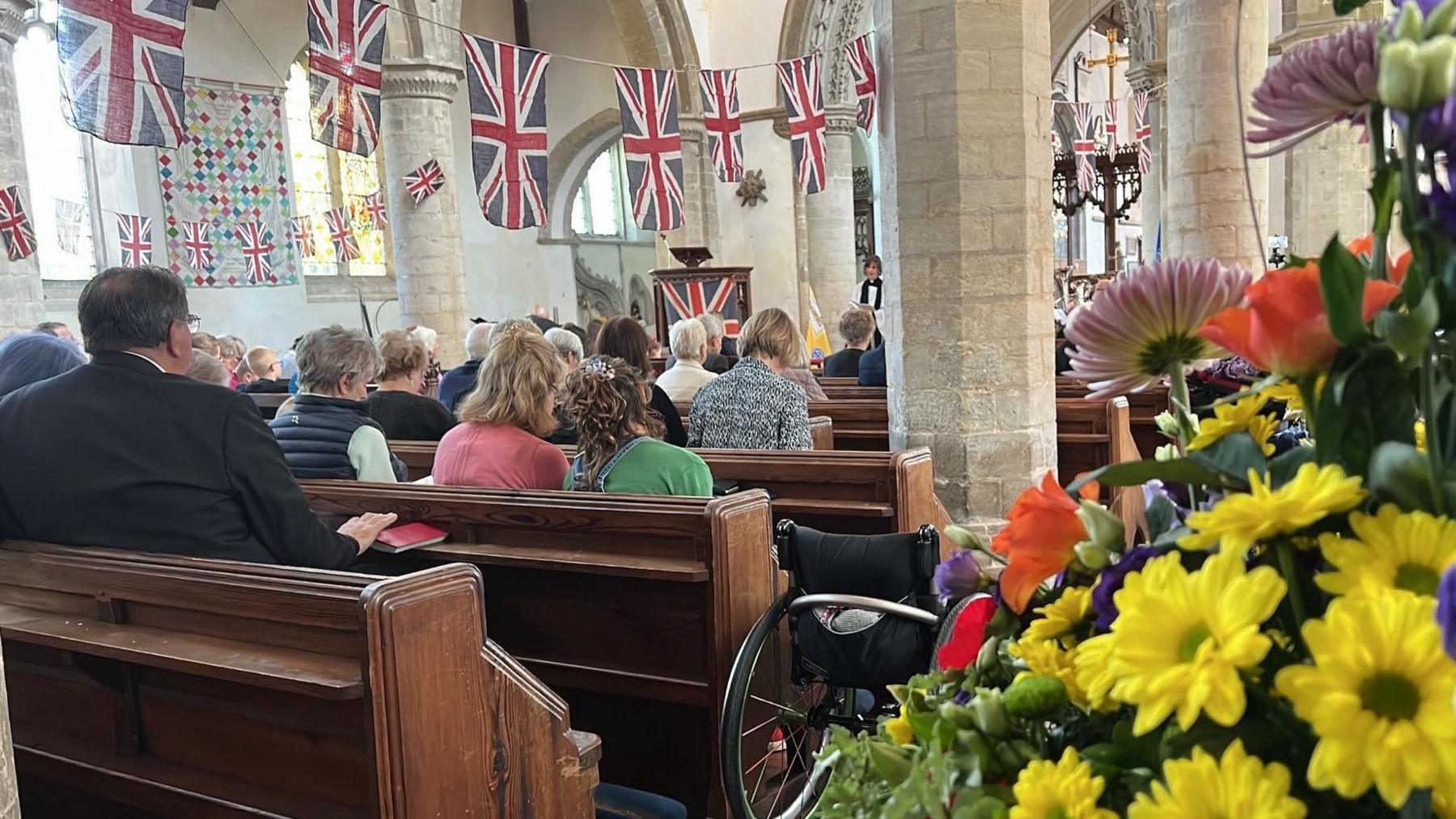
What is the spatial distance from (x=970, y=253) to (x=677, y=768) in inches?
110

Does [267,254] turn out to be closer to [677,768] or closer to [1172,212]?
[1172,212]

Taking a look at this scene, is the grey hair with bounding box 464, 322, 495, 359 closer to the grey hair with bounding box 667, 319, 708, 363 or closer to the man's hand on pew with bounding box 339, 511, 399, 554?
the grey hair with bounding box 667, 319, 708, 363

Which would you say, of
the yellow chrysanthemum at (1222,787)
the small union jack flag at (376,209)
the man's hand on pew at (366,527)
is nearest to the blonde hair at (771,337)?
the man's hand on pew at (366,527)

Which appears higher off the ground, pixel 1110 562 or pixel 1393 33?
pixel 1393 33

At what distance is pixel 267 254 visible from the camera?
1358cm

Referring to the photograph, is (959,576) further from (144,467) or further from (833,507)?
(833,507)

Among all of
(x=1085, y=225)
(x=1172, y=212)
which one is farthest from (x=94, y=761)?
(x=1085, y=225)

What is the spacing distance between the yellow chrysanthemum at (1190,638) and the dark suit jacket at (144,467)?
2318 millimetres

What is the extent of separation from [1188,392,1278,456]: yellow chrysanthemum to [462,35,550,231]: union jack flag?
7964mm

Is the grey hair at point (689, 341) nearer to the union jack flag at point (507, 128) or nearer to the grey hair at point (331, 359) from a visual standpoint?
the grey hair at point (331, 359)

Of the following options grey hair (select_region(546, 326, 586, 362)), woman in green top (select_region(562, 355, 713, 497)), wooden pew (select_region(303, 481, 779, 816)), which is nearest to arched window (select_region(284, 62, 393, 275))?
grey hair (select_region(546, 326, 586, 362))

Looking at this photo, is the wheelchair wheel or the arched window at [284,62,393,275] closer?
the wheelchair wheel

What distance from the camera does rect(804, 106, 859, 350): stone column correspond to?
1310cm

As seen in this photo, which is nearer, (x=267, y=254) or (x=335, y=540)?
(x=335, y=540)
